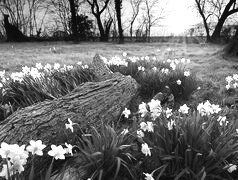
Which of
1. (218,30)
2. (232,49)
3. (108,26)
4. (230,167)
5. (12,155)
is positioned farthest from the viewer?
(108,26)

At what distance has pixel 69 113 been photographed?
2.45 metres

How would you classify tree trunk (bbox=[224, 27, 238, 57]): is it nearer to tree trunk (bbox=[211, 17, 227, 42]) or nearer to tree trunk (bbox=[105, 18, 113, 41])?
tree trunk (bbox=[211, 17, 227, 42])

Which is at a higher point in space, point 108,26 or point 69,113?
point 108,26

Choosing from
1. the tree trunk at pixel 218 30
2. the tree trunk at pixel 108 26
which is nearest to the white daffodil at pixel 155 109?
the tree trunk at pixel 218 30

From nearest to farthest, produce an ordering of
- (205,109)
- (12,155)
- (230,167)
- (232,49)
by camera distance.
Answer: (12,155)
(230,167)
(205,109)
(232,49)

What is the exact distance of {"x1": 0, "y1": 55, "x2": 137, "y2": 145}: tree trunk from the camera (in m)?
2.18

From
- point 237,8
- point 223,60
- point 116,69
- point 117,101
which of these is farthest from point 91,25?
point 117,101

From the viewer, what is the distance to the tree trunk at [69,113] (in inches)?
85.7

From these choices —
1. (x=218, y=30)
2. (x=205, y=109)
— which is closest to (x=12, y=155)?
(x=205, y=109)

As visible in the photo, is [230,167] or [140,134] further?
[140,134]

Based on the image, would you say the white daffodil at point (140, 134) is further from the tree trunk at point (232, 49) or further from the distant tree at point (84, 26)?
the distant tree at point (84, 26)

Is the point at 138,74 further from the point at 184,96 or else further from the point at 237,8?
the point at 237,8

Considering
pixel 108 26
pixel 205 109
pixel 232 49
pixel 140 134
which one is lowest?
pixel 140 134

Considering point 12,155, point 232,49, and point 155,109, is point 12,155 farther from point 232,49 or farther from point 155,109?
point 232,49
